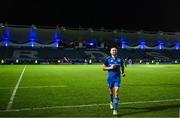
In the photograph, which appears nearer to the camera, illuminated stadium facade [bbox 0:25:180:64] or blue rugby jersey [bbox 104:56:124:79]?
blue rugby jersey [bbox 104:56:124:79]

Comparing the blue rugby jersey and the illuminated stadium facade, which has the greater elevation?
the illuminated stadium facade

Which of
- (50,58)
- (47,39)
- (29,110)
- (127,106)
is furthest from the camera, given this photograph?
(47,39)

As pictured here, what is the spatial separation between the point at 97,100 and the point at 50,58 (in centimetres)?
6194

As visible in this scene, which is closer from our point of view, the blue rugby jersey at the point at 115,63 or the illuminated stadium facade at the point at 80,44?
the blue rugby jersey at the point at 115,63

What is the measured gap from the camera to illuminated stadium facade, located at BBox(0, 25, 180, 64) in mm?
78625

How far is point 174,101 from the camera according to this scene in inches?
561

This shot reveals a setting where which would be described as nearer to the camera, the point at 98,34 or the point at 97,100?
the point at 97,100

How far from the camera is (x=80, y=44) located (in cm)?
8894

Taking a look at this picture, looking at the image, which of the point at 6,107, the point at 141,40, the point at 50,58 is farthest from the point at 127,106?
the point at 141,40

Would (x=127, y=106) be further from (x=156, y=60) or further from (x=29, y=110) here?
(x=156, y=60)

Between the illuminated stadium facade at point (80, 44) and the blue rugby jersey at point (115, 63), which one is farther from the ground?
the illuminated stadium facade at point (80, 44)

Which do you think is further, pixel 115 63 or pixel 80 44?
pixel 80 44

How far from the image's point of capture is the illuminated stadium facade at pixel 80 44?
7862 centimetres

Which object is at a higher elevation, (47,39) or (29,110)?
(47,39)
